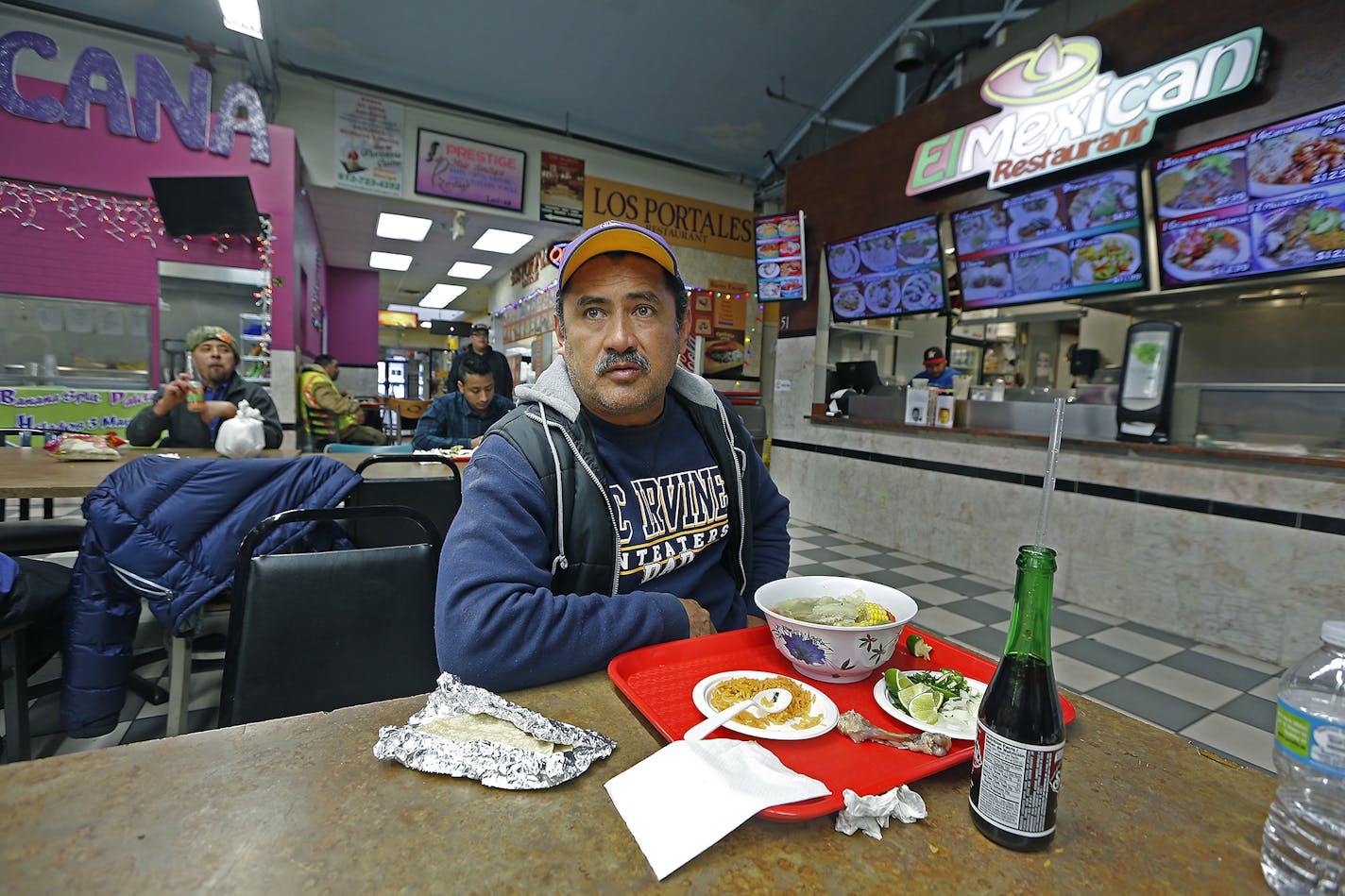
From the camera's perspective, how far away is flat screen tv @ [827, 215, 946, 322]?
17.2 ft

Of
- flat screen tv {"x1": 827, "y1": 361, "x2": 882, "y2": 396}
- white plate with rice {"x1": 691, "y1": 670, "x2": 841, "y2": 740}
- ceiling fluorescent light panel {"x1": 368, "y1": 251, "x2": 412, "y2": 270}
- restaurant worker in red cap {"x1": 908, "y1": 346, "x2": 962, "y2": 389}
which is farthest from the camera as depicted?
ceiling fluorescent light panel {"x1": 368, "y1": 251, "x2": 412, "y2": 270}

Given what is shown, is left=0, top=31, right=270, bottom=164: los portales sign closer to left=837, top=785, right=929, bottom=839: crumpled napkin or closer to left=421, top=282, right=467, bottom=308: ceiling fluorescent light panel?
left=837, top=785, right=929, bottom=839: crumpled napkin

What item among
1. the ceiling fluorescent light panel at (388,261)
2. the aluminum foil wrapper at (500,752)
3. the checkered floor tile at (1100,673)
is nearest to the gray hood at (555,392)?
the aluminum foil wrapper at (500,752)

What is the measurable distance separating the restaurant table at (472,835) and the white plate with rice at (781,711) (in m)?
0.14

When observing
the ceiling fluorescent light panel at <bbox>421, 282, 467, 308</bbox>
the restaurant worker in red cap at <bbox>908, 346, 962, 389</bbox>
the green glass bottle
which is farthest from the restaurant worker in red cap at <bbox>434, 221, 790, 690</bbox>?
the ceiling fluorescent light panel at <bbox>421, 282, 467, 308</bbox>

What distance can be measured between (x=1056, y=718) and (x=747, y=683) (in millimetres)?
402

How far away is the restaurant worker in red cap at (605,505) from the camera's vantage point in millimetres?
982

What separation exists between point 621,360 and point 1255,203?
4.07 meters

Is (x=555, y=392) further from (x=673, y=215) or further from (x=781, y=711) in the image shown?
(x=673, y=215)

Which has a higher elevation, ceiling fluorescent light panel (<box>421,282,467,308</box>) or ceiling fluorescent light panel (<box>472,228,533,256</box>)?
ceiling fluorescent light panel (<box>421,282,467,308</box>)

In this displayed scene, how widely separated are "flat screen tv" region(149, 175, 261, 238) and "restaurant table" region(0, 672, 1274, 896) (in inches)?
276

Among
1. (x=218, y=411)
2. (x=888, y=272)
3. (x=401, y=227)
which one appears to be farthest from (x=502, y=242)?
(x=218, y=411)

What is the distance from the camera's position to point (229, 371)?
3902 millimetres

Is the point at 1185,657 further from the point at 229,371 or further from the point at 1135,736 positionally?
the point at 229,371
